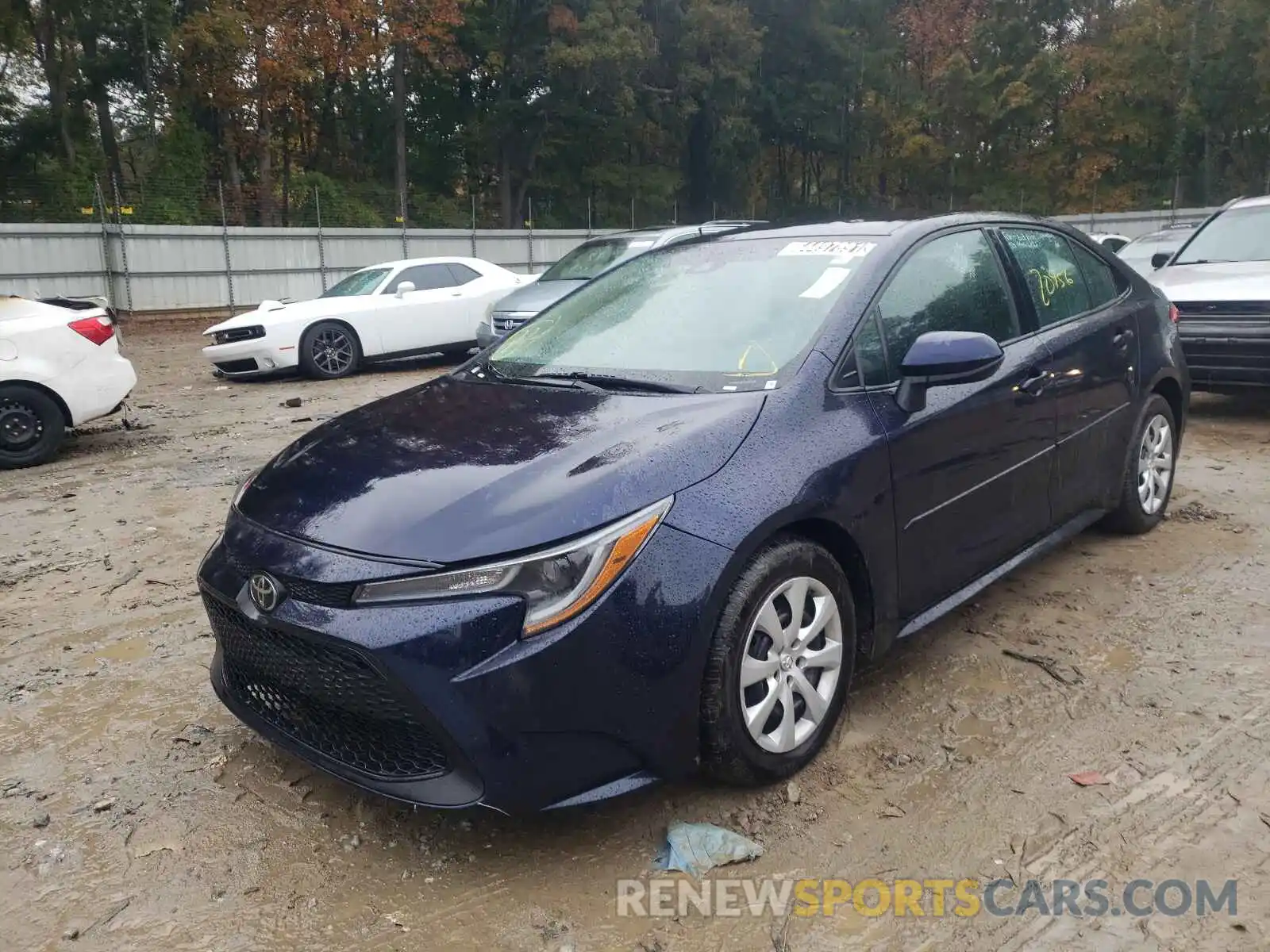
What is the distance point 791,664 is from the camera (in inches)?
109

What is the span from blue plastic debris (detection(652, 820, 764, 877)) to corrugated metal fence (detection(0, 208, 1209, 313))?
63.3 feet

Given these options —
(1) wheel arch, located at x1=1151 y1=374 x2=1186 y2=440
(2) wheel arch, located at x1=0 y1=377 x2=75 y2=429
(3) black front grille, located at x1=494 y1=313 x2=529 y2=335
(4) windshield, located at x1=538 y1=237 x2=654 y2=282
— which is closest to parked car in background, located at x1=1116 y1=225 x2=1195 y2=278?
(4) windshield, located at x1=538 y1=237 x2=654 y2=282

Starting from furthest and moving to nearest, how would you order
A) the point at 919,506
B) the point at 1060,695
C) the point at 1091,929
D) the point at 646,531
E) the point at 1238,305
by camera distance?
the point at 1238,305
the point at 1060,695
the point at 919,506
the point at 646,531
the point at 1091,929

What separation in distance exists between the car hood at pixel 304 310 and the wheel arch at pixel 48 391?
4.06 meters

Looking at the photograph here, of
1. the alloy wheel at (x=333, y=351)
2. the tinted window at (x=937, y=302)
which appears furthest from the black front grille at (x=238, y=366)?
the tinted window at (x=937, y=302)

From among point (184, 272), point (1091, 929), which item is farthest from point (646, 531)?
point (184, 272)

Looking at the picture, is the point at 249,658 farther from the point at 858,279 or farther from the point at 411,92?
the point at 411,92

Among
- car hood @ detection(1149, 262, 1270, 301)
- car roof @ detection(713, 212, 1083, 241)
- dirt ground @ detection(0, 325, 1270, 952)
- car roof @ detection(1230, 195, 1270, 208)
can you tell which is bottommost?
dirt ground @ detection(0, 325, 1270, 952)

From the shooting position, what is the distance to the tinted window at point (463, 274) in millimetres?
12594

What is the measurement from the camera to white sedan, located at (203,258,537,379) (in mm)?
11297

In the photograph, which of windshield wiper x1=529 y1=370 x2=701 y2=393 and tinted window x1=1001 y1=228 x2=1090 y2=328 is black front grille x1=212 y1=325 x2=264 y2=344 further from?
tinted window x1=1001 y1=228 x2=1090 y2=328

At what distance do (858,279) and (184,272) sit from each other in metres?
19.4

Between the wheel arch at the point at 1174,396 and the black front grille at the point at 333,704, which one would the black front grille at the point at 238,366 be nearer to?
the black front grille at the point at 333,704

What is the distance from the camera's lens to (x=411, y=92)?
1369 inches
